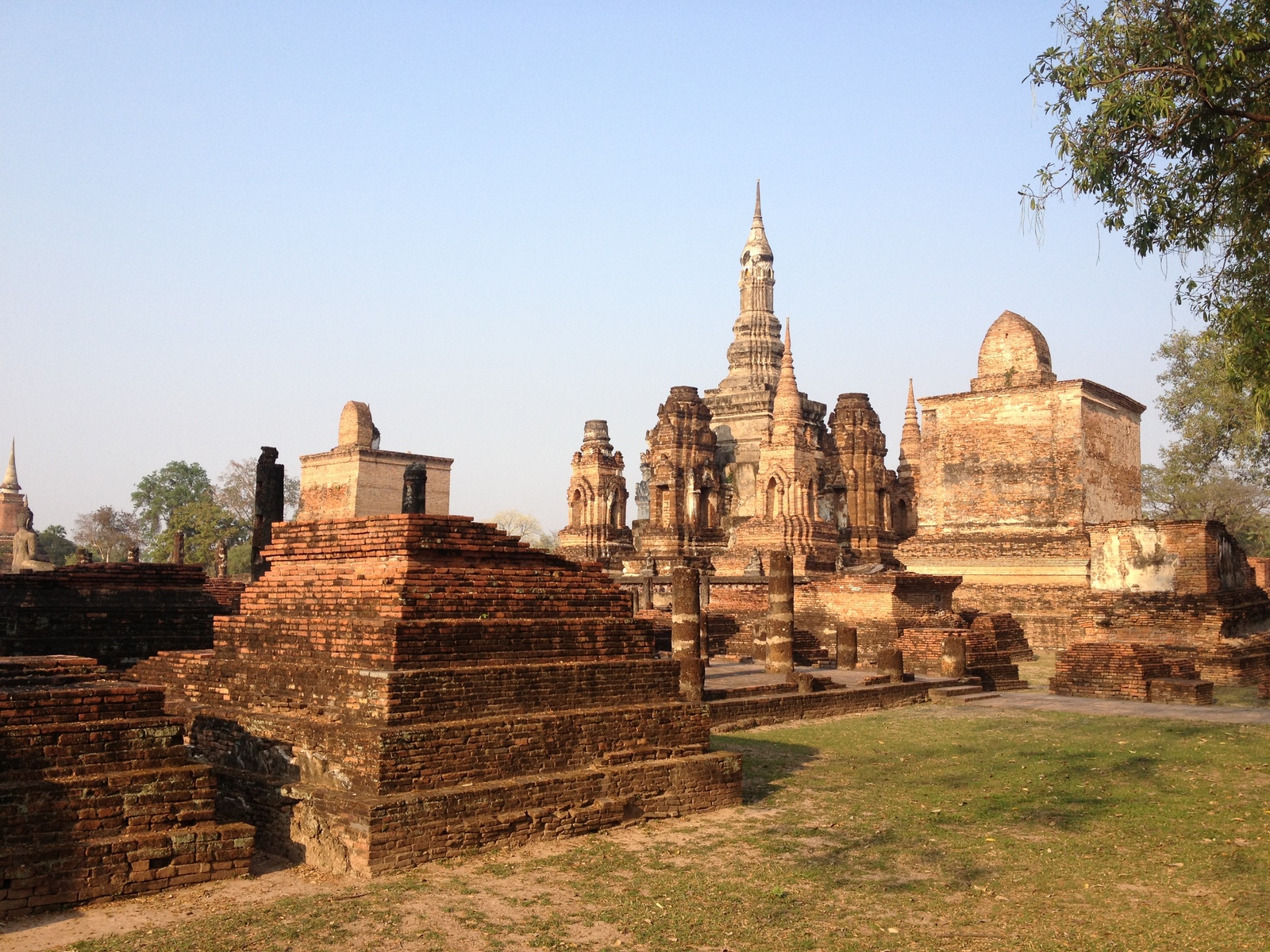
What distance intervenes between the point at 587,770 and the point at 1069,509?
1840 cm

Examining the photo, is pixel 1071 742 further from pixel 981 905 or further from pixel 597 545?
pixel 597 545

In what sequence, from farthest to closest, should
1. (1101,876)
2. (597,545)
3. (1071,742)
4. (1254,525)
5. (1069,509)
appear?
(1254,525) < (597,545) < (1069,509) < (1071,742) < (1101,876)

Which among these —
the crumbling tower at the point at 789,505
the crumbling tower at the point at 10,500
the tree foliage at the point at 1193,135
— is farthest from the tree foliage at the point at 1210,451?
the crumbling tower at the point at 10,500

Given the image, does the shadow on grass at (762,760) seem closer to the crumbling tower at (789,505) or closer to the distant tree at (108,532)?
the crumbling tower at (789,505)

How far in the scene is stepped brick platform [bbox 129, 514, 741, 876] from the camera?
6.66 meters

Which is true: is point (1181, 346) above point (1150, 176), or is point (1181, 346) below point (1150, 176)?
above

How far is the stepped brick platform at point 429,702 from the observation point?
6660mm

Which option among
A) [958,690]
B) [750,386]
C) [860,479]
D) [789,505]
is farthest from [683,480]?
[958,690]

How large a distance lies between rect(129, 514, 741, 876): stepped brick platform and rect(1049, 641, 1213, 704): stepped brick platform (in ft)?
30.1

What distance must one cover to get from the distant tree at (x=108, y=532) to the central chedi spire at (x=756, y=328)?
34762mm

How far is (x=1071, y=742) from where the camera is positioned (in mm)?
11227

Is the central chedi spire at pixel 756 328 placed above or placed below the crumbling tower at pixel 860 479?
above

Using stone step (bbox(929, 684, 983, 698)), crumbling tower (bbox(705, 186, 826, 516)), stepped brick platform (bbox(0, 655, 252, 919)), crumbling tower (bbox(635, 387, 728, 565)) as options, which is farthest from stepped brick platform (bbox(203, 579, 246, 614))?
crumbling tower (bbox(705, 186, 826, 516))

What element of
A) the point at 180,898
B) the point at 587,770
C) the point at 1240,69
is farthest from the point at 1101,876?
the point at 1240,69
